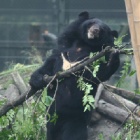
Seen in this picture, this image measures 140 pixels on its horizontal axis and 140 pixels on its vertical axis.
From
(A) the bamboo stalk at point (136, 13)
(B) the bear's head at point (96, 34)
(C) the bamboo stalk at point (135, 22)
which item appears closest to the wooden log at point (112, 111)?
(B) the bear's head at point (96, 34)

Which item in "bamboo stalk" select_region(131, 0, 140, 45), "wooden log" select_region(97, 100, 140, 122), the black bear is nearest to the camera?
"bamboo stalk" select_region(131, 0, 140, 45)

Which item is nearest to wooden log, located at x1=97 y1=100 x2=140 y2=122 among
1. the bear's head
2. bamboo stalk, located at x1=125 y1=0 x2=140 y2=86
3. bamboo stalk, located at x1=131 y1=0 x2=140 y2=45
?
the bear's head

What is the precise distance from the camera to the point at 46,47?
16.3m

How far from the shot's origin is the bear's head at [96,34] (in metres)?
8.59

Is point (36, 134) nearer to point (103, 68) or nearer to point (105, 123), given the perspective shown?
point (103, 68)

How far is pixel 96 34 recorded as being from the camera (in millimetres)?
8555

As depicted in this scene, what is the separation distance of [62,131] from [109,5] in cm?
901

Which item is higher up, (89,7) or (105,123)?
(89,7)

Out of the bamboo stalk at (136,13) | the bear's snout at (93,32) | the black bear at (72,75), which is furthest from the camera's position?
the black bear at (72,75)

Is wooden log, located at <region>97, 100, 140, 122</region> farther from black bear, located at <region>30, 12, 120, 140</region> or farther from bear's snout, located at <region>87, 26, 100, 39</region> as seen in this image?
bear's snout, located at <region>87, 26, 100, 39</region>

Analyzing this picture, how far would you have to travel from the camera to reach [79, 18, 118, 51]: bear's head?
8.59 m

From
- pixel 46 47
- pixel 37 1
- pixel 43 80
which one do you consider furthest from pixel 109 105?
pixel 37 1

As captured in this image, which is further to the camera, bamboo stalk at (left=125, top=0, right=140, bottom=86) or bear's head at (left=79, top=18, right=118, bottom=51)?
bear's head at (left=79, top=18, right=118, bottom=51)

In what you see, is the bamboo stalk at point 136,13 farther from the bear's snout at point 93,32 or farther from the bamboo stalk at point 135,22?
the bear's snout at point 93,32
